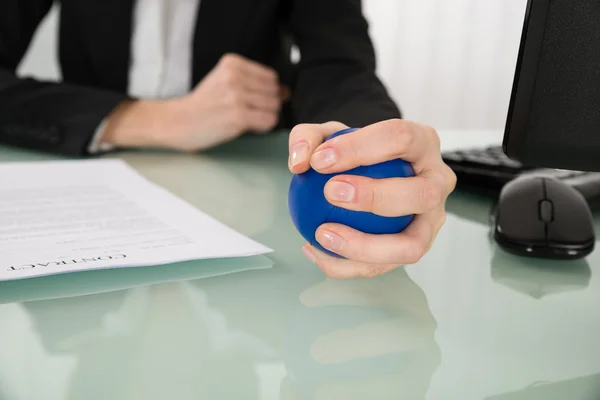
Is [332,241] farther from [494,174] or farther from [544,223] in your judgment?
[494,174]

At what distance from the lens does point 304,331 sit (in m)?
0.33

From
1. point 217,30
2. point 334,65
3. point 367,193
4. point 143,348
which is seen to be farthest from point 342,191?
point 217,30

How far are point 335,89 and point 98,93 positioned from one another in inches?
13.5

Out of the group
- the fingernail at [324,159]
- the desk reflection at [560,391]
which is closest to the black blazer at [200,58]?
the fingernail at [324,159]

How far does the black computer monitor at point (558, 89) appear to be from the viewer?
13.3 inches

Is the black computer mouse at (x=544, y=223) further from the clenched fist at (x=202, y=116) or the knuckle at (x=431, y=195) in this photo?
the clenched fist at (x=202, y=116)

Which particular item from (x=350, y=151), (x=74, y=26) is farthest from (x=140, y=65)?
(x=350, y=151)

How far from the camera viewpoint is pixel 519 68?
352 millimetres

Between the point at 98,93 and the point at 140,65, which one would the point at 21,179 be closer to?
the point at 98,93

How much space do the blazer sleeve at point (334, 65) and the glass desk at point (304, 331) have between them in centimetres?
31

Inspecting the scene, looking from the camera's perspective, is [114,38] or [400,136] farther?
[114,38]

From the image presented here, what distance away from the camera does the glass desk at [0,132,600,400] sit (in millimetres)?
276

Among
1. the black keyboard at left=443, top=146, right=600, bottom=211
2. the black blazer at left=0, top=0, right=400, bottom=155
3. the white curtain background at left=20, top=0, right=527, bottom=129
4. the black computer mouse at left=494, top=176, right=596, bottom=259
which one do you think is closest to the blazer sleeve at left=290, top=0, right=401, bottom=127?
the black blazer at left=0, top=0, right=400, bottom=155

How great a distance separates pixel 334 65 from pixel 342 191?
0.61m
